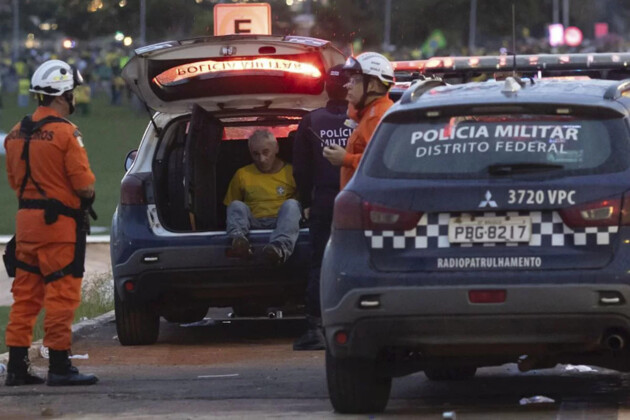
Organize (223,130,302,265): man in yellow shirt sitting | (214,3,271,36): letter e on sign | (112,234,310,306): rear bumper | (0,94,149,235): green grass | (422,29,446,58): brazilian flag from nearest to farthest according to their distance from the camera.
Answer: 1. (112,234,310,306): rear bumper
2. (223,130,302,265): man in yellow shirt sitting
3. (214,3,271,36): letter e on sign
4. (0,94,149,235): green grass
5. (422,29,446,58): brazilian flag

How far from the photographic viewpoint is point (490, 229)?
775cm

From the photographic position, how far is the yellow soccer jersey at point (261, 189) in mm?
11828

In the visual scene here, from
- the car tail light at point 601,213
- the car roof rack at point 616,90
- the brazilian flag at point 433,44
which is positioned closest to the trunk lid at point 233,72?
the car roof rack at point 616,90

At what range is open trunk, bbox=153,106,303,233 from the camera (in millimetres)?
11555

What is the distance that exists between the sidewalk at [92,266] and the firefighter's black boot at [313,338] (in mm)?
4367

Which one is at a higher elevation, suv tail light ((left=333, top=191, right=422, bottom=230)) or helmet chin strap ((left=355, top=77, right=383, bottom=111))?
helmet chin strap ((left=355, top=77, right=383, bottom=111))

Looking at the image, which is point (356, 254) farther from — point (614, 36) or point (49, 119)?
point (614, 36)

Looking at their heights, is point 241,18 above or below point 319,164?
above

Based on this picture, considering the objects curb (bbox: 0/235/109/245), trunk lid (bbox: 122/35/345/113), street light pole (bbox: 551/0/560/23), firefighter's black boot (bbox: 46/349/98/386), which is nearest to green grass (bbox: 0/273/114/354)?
trunk lid (bbox: 122/35/345/113)

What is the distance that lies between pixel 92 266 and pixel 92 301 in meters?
2.63

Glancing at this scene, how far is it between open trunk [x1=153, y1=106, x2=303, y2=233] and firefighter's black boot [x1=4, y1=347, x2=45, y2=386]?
5.72 ft

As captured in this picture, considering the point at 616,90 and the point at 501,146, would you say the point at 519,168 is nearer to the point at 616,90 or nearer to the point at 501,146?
the point at 501,146

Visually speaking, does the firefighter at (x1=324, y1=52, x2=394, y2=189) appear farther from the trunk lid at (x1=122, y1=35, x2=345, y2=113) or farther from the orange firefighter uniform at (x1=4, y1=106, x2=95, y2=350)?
the orange firefighter uniform at (x1=4, y1=106, x2=95, y2=350)

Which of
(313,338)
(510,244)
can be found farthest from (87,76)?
(510,244)
